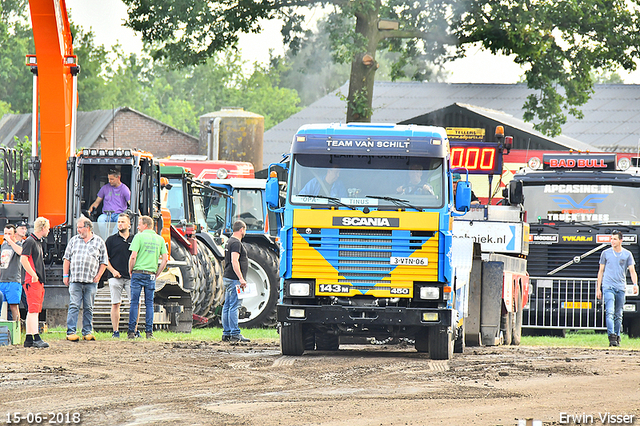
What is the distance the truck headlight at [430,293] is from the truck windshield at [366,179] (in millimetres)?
1074

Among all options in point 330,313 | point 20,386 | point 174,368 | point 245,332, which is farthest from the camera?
point 245,332

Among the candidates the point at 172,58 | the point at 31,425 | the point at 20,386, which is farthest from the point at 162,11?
the point at 31,425

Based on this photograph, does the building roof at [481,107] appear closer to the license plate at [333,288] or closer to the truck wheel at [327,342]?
the truck wheel at [327,342]

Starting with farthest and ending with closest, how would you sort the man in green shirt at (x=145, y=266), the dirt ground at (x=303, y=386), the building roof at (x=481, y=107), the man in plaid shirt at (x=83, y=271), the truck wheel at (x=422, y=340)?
the building roof at (x=481, y=107), the man in green shirt at (x=145, y=266), the man in plaid shirt at (x=83, y=271), the truck wheel at (x=422, y=340), the dirt ground at (x=303, y=386)

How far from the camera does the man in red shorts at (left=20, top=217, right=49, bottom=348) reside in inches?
572

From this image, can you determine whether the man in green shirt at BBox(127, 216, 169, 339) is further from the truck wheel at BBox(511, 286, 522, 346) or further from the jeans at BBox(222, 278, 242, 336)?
the truck wheel at BBox(511, 286, 522, 346)

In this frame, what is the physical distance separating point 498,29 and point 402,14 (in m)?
2.30

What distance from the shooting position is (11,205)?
18141 millimetres

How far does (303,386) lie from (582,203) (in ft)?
35.4

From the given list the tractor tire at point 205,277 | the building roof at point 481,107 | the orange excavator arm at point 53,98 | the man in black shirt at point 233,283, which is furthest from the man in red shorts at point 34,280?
the building roof at point 481,107

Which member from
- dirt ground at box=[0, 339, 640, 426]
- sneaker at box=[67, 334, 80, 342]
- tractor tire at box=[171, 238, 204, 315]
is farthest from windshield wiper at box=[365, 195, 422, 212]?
tractor tire at box=[171, 238, 204, 315]

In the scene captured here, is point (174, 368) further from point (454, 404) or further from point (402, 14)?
point (402, 14)

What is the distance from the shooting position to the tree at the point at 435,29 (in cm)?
2481

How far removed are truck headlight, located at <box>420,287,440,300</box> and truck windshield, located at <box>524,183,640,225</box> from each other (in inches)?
288
